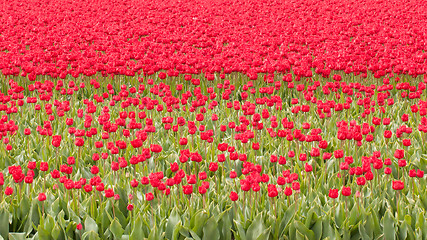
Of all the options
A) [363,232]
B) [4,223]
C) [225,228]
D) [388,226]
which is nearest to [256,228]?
[225,228]

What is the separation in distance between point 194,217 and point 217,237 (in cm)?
21

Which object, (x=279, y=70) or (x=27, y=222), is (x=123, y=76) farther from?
(x=27, y=222)

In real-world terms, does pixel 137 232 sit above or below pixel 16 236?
above

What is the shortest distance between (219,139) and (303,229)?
7.04 feet

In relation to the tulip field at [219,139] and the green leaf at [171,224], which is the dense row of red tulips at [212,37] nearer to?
the tulip field at [219,139]

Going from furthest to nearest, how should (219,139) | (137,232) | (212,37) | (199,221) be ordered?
(212,37), (219,139), (199,221), (137,232)

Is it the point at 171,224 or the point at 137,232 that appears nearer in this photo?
the point at 137,232

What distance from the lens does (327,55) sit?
878 centimetres

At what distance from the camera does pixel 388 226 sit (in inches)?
143

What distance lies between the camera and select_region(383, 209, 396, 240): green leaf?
3625 millimetres

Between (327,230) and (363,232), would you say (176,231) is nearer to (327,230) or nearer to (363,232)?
(327,230)

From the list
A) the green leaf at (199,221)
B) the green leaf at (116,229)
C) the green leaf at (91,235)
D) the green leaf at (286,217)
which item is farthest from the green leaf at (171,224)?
the green leaf at (286,217)

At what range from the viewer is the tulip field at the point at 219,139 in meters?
3.75

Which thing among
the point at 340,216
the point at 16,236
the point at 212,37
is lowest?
the point at 16,236
